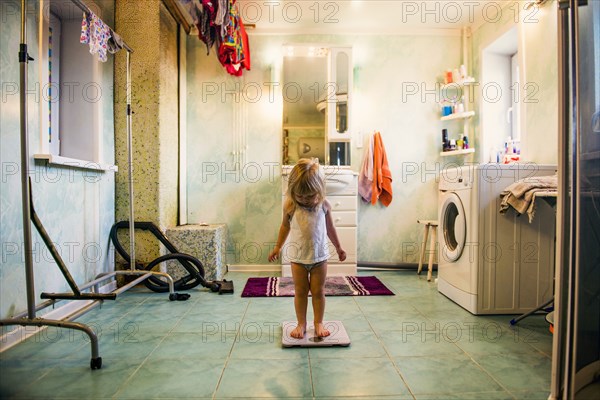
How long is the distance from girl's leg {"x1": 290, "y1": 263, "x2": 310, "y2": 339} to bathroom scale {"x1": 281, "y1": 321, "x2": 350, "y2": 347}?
38 millimetres

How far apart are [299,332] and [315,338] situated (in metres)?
0.08

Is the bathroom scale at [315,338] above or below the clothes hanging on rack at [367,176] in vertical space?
below

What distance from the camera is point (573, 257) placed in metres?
1.07

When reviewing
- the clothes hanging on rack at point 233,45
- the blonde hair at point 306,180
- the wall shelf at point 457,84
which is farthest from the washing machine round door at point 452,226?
the clothes hanging on rack at point 233,45

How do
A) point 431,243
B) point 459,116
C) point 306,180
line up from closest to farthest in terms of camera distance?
point 306,180, point 431,243, point 459,116

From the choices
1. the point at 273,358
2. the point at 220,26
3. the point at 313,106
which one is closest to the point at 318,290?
the point at 273,358

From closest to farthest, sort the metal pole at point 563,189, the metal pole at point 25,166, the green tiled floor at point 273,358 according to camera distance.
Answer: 1. the metal pole at point 563,189
2. the green tiled floor at point 273,358
3. the metal pole at point 25,166

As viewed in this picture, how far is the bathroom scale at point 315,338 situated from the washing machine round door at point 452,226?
96cm

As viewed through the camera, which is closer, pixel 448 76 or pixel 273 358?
pixel 273 358

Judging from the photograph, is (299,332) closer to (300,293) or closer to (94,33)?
(300,293)

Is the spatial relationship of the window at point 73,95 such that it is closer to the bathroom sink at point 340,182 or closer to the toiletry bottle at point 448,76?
the bathroom sink at point 340,182

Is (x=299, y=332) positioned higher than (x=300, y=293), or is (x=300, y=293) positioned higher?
(x=300, y=293)

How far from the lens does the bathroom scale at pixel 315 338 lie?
5.63 feet

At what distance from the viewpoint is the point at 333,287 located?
2857mm
